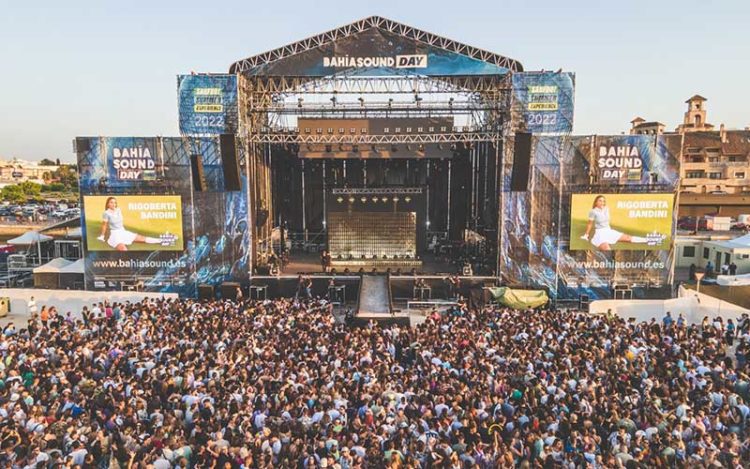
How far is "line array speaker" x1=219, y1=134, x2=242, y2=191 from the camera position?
19719 millimetres

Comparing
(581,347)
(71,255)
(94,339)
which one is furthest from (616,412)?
(71,255)

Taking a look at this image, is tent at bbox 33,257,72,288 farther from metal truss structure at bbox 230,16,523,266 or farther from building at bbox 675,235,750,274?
building at bbox 675,235,750,274

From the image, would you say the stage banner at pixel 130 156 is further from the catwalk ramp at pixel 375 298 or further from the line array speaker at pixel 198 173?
the catwalk ramp at pixel 375 298

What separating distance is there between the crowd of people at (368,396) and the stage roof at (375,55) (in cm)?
1138

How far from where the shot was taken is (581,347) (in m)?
11.5

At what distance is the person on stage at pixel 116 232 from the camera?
20531mm

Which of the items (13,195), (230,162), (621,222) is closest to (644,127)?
(621,222)

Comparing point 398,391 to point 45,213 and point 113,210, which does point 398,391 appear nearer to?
point 113,210

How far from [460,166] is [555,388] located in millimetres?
19843

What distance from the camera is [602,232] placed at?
20.0 metres

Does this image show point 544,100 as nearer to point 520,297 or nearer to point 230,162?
point 520,297

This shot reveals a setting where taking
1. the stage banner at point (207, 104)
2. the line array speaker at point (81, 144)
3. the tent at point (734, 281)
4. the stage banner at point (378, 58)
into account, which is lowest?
the tent at point (734, 281)

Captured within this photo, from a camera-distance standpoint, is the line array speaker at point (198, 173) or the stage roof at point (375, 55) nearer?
the stage roof at point (375, 55)

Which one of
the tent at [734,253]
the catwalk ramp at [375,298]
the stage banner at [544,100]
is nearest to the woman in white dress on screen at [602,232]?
the stage banner at [544,100]
